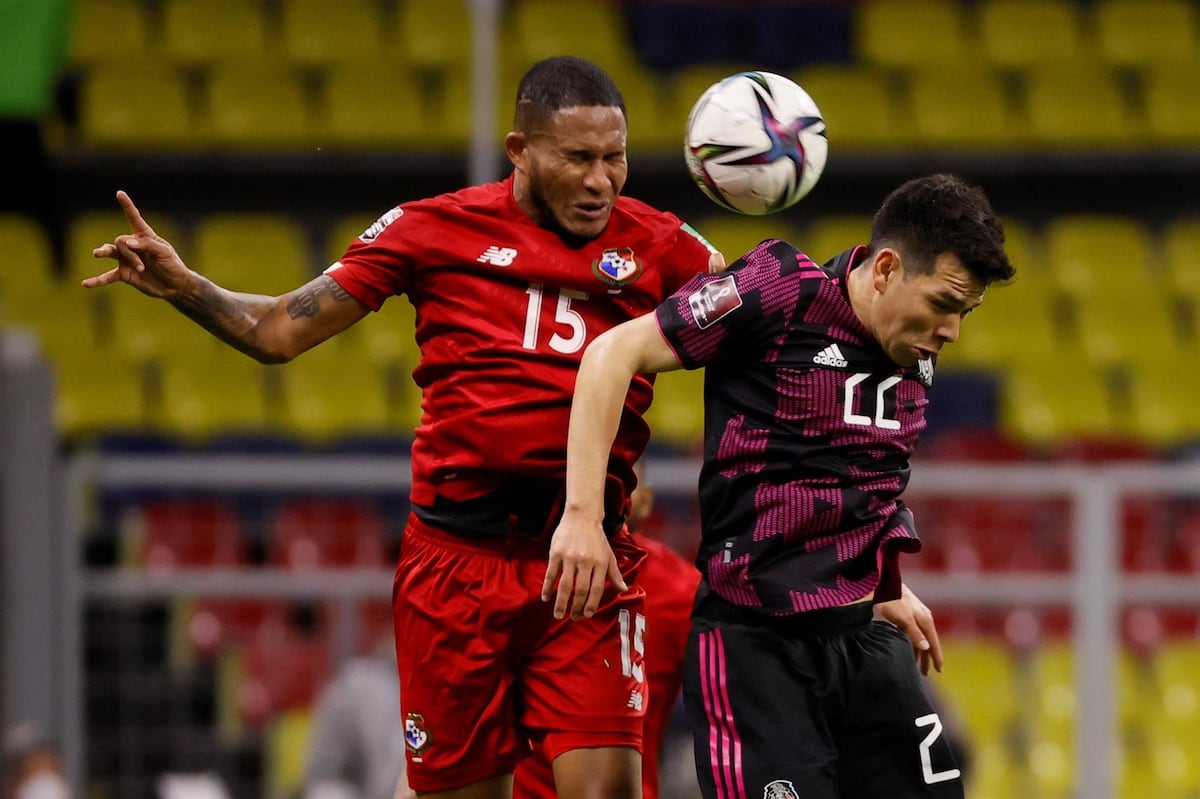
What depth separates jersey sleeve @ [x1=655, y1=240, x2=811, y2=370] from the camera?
11.8 feet

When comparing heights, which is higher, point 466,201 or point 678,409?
point 466,201

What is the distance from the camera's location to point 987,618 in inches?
299

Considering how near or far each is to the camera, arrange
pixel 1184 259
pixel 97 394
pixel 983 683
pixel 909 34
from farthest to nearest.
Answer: pixel 909 34, pixel 1184 259, pixel 97 394, pixel 983 683

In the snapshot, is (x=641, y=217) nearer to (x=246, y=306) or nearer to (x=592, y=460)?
(x=592, y=460)

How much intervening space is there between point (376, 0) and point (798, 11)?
2.91 metres

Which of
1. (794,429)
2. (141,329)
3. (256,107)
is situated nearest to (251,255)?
(141,329)

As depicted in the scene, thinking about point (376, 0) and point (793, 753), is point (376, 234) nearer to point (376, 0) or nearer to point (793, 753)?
point (793, 753)

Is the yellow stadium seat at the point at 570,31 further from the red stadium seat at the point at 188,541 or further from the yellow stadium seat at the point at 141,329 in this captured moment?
the red stadium seat at the point at 188,541

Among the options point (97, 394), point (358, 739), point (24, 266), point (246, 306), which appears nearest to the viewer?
point (246, 306)

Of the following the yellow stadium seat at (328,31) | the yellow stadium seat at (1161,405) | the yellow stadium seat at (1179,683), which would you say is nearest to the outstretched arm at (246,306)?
the yellow stadium seat at (1179,683)

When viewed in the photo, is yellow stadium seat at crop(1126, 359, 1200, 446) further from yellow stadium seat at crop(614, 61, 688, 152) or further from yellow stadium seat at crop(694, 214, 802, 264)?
yellow stadium seat at crop(614, 61, 688, 152)

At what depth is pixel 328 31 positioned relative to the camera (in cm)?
1256

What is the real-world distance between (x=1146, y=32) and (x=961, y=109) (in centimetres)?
156

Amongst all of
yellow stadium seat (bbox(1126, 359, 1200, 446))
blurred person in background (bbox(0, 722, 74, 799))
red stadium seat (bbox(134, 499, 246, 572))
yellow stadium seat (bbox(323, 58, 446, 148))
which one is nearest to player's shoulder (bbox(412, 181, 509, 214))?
blurred person in background (bbox(0, 722, 74, 799))
